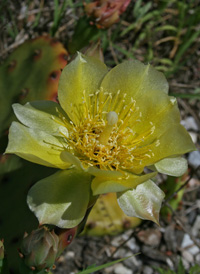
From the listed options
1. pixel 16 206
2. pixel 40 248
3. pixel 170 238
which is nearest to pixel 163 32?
pixel 170 238

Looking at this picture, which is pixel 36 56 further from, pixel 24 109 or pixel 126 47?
pixel 126 47

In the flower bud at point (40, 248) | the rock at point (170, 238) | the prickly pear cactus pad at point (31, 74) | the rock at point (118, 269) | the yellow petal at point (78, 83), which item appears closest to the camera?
the flower bud at point (40, 248)

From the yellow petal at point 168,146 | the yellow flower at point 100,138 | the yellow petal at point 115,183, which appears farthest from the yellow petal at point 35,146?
the yellow petal at point 168,146

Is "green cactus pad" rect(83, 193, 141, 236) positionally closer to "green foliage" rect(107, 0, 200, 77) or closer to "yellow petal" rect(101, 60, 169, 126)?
"yellow petal" rect(101, 60, 169, 126)

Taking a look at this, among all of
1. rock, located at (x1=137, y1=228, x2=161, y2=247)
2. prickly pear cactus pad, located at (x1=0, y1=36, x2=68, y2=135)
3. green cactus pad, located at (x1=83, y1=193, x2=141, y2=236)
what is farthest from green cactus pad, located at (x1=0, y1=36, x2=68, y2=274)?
rock, located at (x1=137, y1=228, x2=161, y2=247)

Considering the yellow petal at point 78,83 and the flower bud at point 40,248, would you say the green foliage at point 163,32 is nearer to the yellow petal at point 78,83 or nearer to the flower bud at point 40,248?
the yellow petal at point 78,83

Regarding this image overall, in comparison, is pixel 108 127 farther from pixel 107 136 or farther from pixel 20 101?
pixel 20 101
